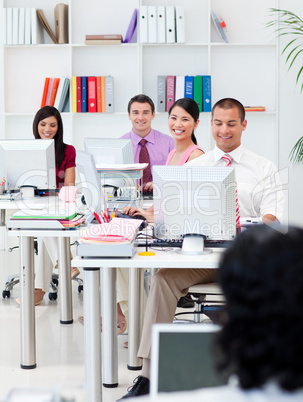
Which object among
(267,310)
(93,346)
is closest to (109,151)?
(93,346)

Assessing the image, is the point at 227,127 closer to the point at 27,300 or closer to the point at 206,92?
the point at 27,300

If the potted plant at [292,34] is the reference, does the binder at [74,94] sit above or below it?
below

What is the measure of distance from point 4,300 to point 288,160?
9.06ft

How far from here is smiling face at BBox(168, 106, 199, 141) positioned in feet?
12.7

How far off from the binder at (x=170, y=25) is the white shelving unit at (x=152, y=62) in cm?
18

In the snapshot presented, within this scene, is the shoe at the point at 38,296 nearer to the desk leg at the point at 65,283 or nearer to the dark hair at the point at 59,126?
the desk leg at the point at 65,283

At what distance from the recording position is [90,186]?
10.1ft

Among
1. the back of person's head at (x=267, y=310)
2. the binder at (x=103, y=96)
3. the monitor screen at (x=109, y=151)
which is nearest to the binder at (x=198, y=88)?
the binder at (x=103, y=96)

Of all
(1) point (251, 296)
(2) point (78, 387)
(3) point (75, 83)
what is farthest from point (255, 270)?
(3) point (75, 83)

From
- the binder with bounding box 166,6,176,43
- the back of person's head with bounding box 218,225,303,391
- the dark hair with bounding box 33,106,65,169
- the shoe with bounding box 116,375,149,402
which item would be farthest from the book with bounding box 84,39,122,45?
the back of person's head with bounding box 218,225,303,391

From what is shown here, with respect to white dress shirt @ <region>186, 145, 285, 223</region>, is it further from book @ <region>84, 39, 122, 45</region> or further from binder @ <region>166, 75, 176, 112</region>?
book @ <region>84, 39, 122, 45</region>

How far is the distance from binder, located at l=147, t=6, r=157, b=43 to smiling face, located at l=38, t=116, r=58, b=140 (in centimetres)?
142

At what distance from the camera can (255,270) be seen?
815 mm

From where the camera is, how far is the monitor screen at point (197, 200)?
2.50m
